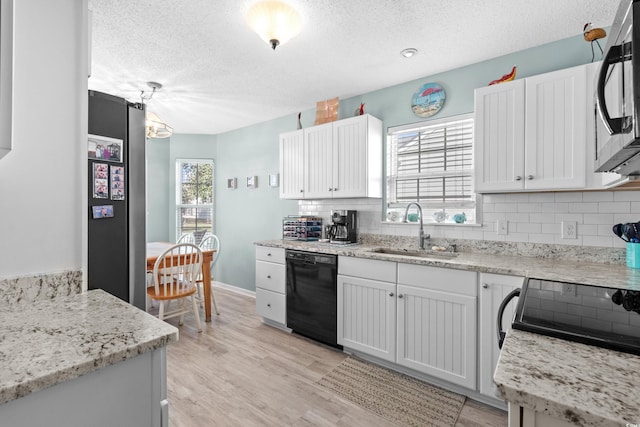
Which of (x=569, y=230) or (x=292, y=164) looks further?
(x=292, y=164)

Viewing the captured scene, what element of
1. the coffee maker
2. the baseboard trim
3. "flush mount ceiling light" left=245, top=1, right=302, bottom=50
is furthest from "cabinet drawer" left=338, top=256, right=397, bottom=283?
the baseboard trim

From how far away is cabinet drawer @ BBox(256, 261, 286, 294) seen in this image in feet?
10.5

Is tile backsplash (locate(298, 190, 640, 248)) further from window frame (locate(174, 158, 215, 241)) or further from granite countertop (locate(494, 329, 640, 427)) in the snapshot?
window frame (locate(174, 158, 215, 241))

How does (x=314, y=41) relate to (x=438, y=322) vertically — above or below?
above

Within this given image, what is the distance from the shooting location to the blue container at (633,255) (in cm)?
186

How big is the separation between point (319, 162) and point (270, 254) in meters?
1.12

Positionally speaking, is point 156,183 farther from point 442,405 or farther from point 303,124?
point 442,405

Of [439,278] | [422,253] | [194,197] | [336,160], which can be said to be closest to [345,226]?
[336,160]

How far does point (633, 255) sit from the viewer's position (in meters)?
1.88

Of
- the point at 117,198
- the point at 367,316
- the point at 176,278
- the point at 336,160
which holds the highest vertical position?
the point at 336,160

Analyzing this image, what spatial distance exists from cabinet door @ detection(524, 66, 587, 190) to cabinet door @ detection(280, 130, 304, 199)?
214 cm

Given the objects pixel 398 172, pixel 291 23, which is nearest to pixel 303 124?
pixel 398 172

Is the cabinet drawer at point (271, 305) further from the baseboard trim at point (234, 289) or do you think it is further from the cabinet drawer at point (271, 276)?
the baseboard trim at point (234, 289)

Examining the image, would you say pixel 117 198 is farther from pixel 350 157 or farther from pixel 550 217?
pixel 550 217
